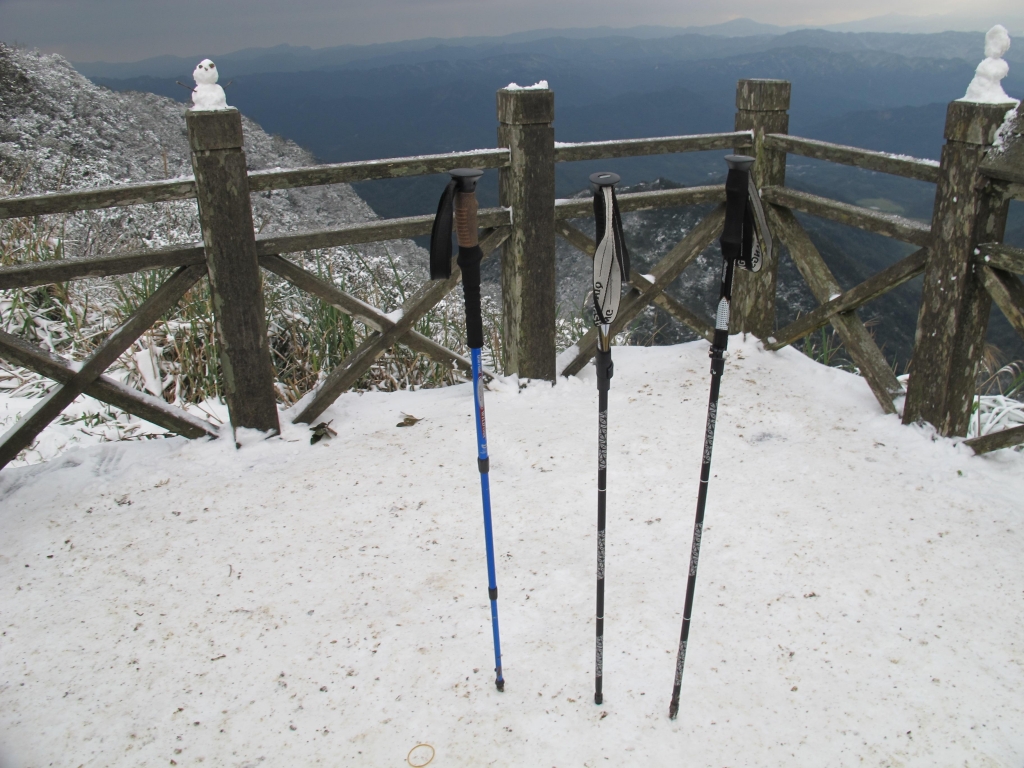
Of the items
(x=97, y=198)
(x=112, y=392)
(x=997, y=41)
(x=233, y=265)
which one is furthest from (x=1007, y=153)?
(x=112, y=392)

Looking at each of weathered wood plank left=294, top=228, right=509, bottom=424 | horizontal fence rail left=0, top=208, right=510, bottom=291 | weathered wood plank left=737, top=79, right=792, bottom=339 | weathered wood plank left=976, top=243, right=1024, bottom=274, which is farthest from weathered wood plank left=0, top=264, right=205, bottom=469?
weathered wood plank left=976, top=243, right=1024, bottom=274

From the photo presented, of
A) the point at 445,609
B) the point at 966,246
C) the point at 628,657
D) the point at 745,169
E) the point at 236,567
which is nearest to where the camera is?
the point at 745,169

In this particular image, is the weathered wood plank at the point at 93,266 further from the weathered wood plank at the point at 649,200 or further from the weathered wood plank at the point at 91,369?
the weathered wood plank at the point at 649,200

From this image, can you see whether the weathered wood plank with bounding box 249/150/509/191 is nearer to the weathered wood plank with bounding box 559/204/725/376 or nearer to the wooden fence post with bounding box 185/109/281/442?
the wooden fence post with bounding box 185/109/281/442

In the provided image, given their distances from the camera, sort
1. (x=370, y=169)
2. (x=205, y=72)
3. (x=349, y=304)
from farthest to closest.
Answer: (x=349, y=304)
(x=370, y=169)
(x=205, y=72)

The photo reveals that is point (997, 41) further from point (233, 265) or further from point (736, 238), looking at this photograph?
point (233, 265)

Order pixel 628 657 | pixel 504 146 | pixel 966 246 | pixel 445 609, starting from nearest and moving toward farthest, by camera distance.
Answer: pixel 628 657
pixel 445 609
pixel 966 246
pixel 504 146

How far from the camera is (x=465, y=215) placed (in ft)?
7.24

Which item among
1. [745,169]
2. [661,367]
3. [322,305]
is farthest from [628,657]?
[322,305]

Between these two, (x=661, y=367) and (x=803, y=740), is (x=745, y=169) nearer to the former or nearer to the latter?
(x=803, y=740)

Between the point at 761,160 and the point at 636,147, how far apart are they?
3.12 ft

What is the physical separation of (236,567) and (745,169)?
2.48 meters

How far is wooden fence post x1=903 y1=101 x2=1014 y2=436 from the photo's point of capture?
11.8 feet

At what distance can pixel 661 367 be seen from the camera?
5133mm
